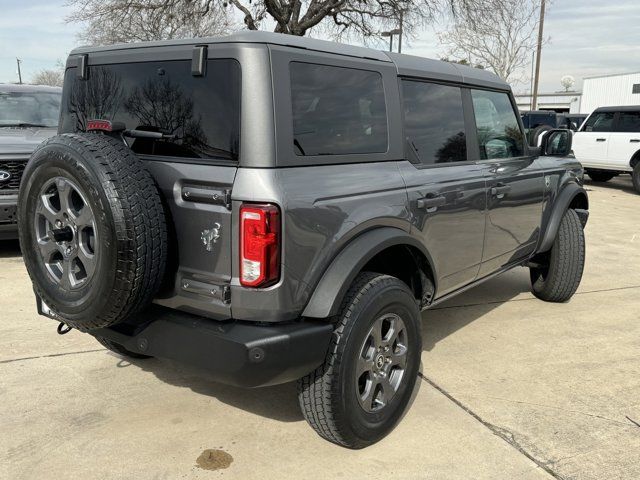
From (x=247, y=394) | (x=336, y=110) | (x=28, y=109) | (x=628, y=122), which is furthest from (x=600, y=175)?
(x=336, y=110)

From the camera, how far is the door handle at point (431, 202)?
3133 millimetres

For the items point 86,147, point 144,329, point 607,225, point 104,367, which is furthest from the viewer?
point 607,225

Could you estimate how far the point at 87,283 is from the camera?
8.19 ft

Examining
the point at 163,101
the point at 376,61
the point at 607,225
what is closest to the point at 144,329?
the point at 163,101

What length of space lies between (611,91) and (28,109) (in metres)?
35.5

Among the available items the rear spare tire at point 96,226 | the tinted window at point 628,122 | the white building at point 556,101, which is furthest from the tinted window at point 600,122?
the white building at point 556,101

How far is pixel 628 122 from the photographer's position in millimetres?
13578

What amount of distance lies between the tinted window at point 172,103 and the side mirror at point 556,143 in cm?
306

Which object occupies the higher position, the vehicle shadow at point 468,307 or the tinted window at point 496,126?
the tinted window at point 496,126

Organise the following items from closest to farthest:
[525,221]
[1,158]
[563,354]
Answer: [563,354] → [525,221] → [1,158]

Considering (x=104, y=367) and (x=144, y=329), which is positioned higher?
(x=144, y=329)

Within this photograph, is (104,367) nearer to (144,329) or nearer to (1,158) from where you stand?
(144,329)

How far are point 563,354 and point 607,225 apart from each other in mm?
6144

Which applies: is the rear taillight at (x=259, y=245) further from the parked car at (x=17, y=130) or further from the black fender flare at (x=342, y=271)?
the parked car at (x=17, y=130)
